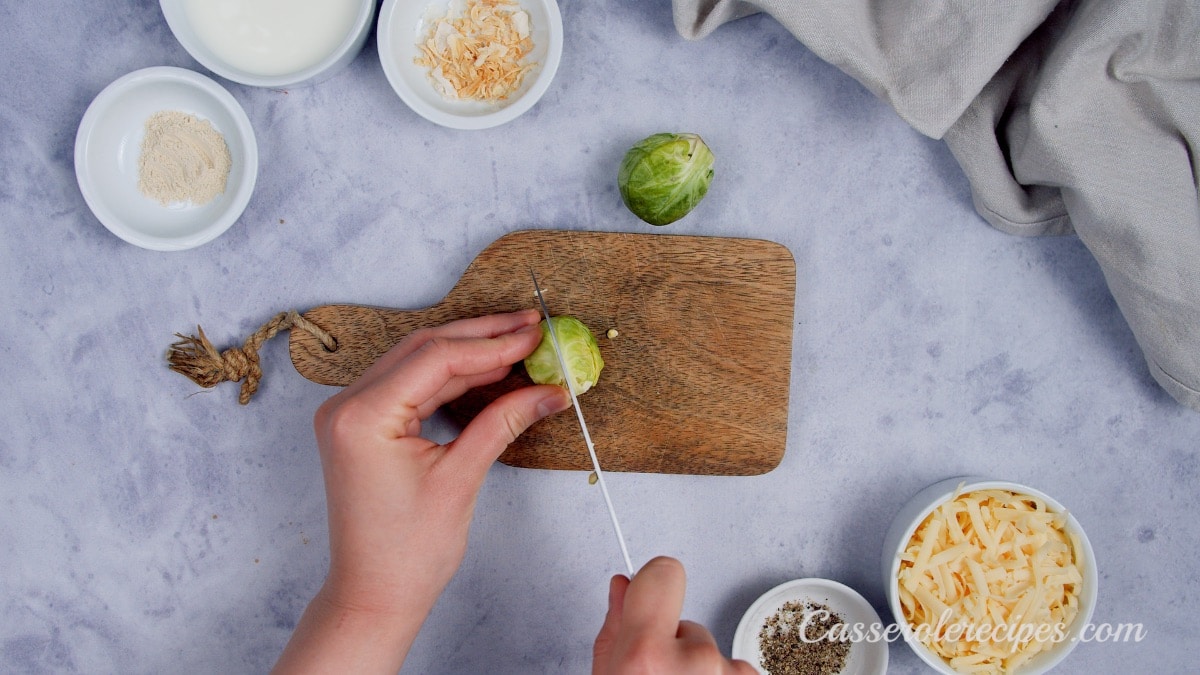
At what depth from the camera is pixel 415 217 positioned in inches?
89.3

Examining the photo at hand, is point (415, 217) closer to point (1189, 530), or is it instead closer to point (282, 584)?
point (282, 584)

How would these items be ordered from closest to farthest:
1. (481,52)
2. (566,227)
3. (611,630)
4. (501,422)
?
(611,630) < (501,422) < (481,52) < (566,227)

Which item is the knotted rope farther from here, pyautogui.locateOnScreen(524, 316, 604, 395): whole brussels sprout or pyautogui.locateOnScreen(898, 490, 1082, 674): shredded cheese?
pyautogui.locateOnScreen(898, 490, 1082, 674): shredded cheese

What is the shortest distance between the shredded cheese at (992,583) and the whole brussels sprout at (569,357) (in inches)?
37.0

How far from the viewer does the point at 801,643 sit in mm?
2188

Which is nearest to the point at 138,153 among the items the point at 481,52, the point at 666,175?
the point at 481,52

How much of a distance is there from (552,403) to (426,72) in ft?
3.18

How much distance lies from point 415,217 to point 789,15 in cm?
114

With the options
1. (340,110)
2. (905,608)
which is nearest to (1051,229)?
(905,608)

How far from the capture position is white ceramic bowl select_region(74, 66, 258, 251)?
83.0 inches

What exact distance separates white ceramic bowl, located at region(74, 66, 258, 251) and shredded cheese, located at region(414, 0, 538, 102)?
0.54 metres

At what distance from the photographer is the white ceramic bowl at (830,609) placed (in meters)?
2.12

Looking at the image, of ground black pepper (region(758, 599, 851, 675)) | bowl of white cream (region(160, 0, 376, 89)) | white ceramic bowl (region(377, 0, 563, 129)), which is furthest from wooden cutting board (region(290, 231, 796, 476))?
bowl of white cream (region(160, 0, 376, 89))

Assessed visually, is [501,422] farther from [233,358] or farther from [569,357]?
[233,358]
